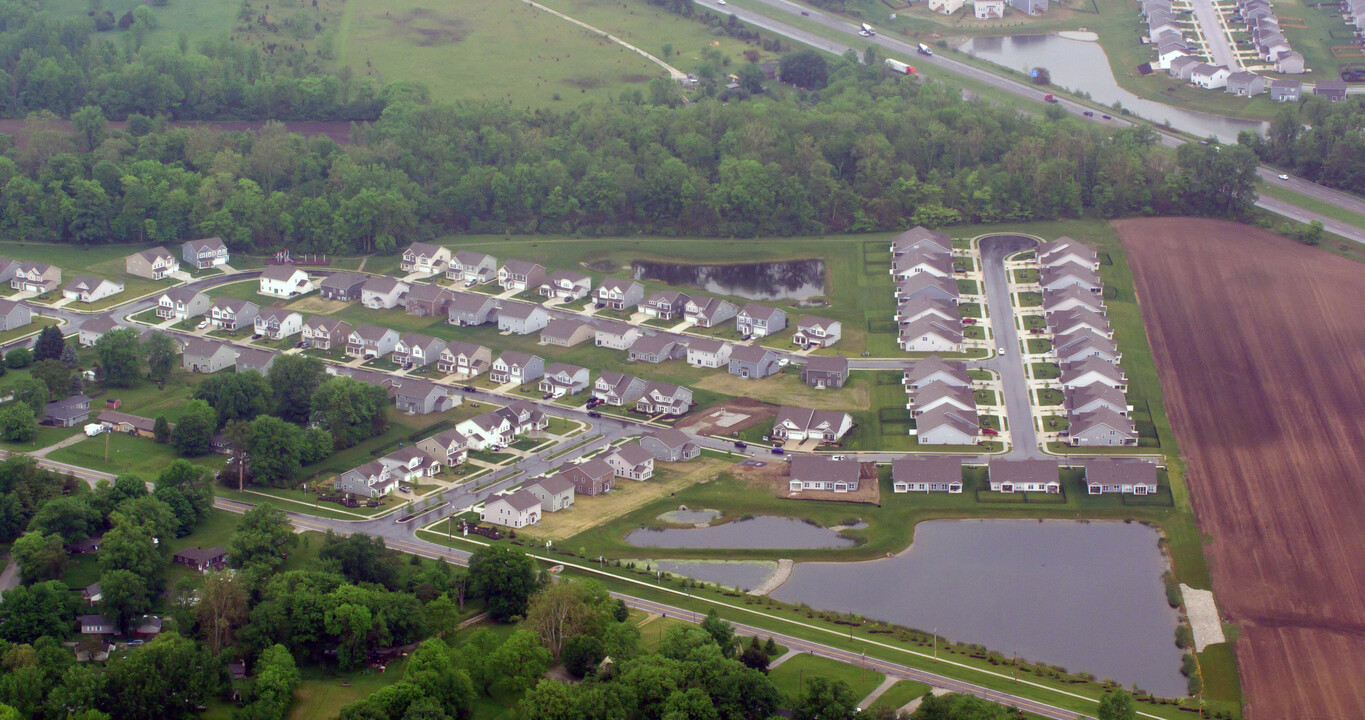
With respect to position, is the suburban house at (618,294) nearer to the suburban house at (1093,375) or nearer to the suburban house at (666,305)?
the suburban house at (666,305)

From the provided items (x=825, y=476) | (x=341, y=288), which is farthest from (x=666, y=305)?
(x=825, y=476)

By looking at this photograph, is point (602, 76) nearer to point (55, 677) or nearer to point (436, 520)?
point (436, 520)

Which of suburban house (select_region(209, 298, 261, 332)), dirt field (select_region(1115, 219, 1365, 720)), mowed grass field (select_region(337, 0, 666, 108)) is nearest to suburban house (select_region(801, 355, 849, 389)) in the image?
dirt field (select_region(1115, 219, 1365, 720))

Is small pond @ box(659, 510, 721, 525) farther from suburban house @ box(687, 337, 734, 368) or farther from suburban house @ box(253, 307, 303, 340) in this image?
suburban house @ box(253, 307, 303, 340)

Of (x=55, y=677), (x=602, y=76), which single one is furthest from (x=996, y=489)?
(x=602, y=76)

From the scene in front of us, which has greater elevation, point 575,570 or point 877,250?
point 877,250

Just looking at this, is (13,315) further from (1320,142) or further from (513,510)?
(1320,142)
